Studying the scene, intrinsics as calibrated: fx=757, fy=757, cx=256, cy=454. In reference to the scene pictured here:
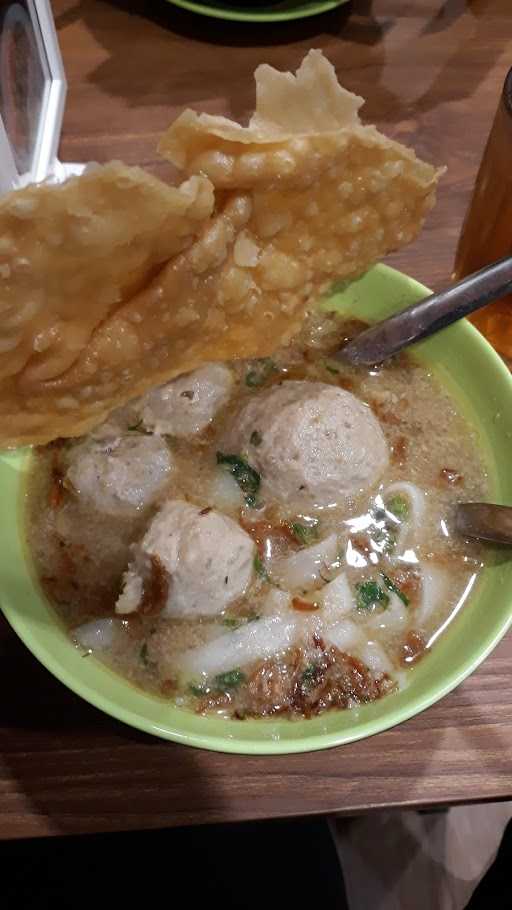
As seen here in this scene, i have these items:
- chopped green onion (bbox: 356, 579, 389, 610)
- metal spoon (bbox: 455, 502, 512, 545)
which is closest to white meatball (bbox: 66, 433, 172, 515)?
chopped green onion (bbox: 356, 579, 389, 610)

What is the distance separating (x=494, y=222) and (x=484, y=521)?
61 centimetres

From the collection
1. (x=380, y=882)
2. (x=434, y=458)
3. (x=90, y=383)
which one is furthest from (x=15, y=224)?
(x=380, y=882)

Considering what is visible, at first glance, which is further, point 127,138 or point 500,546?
point 127,138

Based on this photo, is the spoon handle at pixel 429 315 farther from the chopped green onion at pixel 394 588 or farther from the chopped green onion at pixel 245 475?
the chopped green onion at pixel 394 588

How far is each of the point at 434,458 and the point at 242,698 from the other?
0.54m

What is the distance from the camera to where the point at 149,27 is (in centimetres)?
221

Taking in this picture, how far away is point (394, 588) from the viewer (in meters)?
1.22

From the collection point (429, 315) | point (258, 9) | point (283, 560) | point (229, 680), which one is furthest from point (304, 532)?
point (258, 9)

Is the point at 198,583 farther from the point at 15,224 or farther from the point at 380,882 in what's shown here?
the point at 380,882

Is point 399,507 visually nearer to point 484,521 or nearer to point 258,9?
point 484,521

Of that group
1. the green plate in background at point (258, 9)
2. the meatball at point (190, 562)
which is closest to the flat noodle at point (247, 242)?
the meatball at point (190, 562)

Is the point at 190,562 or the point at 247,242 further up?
the point at 247,242

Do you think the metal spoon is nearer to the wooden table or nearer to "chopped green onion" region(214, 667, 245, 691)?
the wooden table

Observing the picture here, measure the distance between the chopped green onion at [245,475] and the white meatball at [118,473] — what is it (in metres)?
0.11
